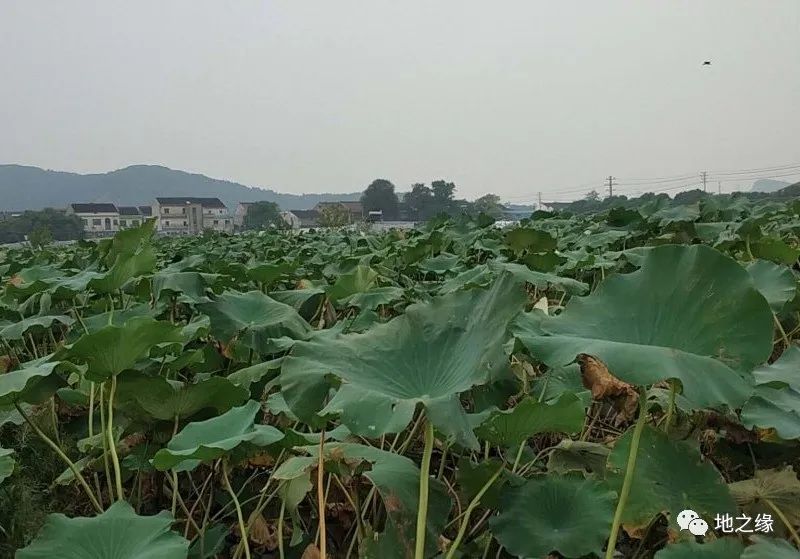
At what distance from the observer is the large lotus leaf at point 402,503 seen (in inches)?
30.0

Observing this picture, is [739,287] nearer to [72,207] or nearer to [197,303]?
[197,303]

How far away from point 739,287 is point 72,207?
42.7 metres

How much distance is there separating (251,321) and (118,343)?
458 millimetres

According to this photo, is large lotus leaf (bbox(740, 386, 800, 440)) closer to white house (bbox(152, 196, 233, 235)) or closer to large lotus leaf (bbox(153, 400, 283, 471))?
large lotus leaf (bbox(153, 400, 283, 471))

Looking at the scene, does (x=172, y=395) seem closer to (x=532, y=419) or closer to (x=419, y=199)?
(x=532, y=419)

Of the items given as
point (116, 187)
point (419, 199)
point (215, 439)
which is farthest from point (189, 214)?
point (116, 187)

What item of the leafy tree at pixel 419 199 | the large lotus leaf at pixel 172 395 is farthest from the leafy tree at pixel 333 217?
the large lotus leaf at pixel 172 395

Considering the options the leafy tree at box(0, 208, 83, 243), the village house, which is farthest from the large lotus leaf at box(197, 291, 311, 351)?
the village house

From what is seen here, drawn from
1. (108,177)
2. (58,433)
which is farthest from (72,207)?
(108,177)

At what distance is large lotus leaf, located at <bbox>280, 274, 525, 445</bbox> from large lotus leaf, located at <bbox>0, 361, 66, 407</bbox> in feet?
1.49

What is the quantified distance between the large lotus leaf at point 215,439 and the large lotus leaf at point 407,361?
92 millimetres

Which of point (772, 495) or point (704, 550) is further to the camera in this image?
point (772, 495)

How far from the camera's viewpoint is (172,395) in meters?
1.07

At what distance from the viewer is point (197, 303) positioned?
4.75 ft
